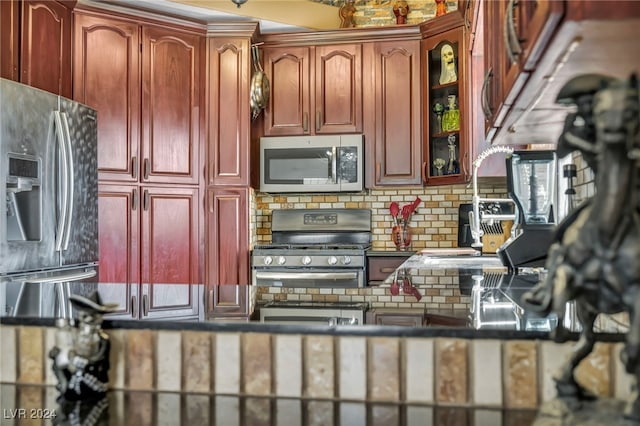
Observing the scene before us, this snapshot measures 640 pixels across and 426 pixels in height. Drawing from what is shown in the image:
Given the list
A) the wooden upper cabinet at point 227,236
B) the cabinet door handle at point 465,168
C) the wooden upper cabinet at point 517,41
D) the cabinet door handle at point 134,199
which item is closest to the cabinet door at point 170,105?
the cabinet door handle at point 134,199

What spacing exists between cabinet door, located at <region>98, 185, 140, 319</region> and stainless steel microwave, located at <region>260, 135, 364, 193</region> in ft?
3.15

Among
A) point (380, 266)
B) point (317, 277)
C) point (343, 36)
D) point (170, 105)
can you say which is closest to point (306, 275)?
point (317, 277)

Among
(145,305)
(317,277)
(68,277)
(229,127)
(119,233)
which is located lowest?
(317,277)

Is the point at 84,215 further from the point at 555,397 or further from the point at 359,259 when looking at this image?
the point at 555,397

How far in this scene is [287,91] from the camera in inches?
166

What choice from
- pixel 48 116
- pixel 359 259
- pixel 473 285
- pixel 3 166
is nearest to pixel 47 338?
pixel 473 285

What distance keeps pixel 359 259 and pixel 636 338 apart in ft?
10.9

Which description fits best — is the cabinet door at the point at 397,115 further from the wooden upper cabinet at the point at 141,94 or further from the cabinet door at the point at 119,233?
the cabinet door at the point at 119,233

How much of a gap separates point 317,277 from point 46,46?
223cm

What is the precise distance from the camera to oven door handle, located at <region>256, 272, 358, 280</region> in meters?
3.85

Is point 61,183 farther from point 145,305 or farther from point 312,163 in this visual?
point 145,305

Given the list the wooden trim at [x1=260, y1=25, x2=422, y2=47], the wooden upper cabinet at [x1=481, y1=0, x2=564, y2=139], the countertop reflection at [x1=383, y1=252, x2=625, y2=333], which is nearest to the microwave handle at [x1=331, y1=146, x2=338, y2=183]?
the wooden trim at [x1=260, y1=25, x2=422, y2=47]

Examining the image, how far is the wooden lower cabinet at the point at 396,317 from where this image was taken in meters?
0.88

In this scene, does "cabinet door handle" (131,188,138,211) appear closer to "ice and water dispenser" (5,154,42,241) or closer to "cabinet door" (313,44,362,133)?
"ice and water dispenser" (5,154,42,241)
